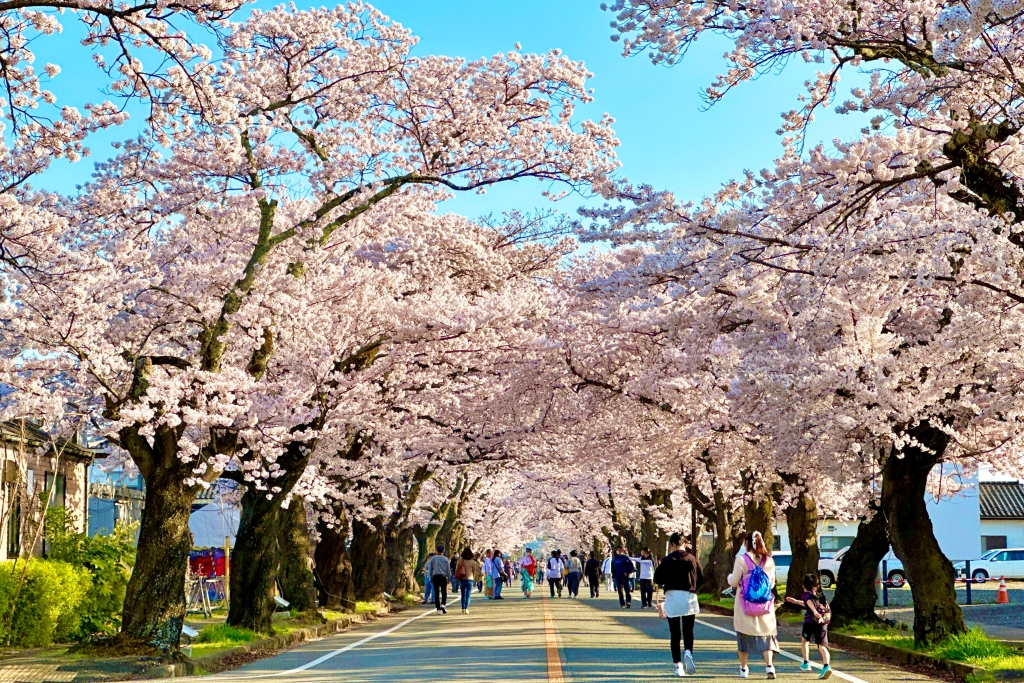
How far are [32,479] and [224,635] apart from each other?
9031 millimetres

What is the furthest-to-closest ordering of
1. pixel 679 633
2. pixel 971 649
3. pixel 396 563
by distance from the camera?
pixel 396 563 < pixel 971 649 < pixel 679 633

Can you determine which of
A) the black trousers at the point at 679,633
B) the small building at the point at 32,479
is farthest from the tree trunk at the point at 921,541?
the small building at the point at 32,479

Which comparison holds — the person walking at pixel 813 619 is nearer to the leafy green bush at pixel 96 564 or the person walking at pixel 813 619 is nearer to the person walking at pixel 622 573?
the leafy green bush at pixel 96 564

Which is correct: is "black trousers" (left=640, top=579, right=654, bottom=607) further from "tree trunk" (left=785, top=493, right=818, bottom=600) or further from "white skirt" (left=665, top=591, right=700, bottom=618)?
"white skirt" (left=665, top=591, right=700, bottom=618)

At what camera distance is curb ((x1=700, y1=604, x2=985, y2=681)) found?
13.4 metres

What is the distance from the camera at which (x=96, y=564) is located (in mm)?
20625

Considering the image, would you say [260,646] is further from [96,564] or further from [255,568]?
[96,564]

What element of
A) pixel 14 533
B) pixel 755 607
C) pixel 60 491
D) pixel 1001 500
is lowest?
pixel 755 607

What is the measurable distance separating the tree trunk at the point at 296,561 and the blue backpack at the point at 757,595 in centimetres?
1352

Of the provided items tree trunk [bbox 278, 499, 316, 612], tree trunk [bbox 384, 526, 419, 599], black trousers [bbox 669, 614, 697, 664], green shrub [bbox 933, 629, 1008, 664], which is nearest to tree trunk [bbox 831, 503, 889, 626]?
green shrub [bbox 933, 629, 1008, 664]

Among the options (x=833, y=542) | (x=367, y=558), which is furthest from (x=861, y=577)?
(x=833, y=542)

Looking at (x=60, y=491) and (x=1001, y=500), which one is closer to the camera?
(x=60, y=491)

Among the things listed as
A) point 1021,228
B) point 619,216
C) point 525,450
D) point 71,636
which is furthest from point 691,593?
point 525,450

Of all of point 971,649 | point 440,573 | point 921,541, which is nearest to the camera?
point 971,649
